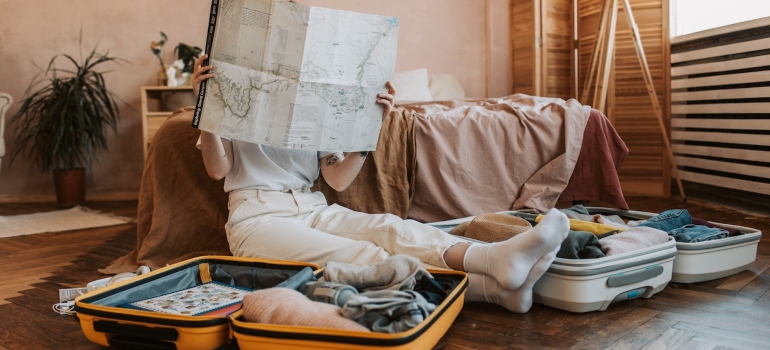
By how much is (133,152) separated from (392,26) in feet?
10.3

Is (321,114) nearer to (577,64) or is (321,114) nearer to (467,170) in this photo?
(467,170)

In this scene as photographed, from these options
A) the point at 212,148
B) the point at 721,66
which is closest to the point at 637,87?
the point at 721,66

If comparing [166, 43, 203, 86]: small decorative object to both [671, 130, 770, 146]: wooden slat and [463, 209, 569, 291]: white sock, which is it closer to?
[671, 130, 770, 146]: wooden slat

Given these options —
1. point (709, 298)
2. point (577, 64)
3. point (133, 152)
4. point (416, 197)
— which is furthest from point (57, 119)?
point (709, 298)

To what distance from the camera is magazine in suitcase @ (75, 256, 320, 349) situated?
1370 mm

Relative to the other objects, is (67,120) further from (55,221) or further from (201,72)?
(201,72)

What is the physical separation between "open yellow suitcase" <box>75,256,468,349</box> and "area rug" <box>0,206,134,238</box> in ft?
6.16

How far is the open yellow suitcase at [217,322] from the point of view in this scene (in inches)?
48.8

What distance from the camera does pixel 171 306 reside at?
60.2 inches

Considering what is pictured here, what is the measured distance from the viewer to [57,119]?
160 inches

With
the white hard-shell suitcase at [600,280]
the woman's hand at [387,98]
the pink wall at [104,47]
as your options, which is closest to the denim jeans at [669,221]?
the white hard-shell suitcase at [600,280]

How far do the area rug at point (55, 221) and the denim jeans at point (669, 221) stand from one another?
2.57 metres

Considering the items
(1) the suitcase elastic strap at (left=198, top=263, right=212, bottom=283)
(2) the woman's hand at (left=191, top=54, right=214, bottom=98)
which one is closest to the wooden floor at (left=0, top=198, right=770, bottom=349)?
(1) the suitcase elastic strap at (left=198, top=263, right=212, bottom=283)

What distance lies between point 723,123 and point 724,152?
0.14m
